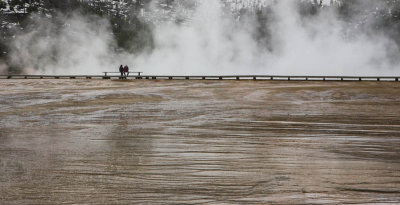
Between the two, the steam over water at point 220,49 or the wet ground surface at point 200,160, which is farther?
the steam over water at point 220,49

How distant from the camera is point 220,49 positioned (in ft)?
285

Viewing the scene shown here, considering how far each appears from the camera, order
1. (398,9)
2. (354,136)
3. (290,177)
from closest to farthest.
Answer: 1. (290,177)
2. (354,136)
3. (398,9)

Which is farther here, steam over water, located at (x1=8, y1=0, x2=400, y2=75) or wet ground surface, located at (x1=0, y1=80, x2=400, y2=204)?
steam over water, located at (x1=8, y1=0, x2=400, y2=75)

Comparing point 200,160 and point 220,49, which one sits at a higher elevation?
point 220,49

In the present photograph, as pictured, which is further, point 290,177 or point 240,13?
point 240,13

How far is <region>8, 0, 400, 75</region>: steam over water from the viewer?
76250mm

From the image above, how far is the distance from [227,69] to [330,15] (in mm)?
46853

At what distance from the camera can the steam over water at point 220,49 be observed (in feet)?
250

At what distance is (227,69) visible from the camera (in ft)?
245

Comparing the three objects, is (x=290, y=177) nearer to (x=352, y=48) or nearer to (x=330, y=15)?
(x=352, y=48)

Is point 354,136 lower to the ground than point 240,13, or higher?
lower

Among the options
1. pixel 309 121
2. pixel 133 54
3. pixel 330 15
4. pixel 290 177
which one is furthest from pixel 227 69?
pixel 290 177

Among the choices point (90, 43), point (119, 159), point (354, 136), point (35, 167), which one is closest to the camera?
point (35, 167)

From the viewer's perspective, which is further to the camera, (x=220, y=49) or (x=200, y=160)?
(x=220, y=49)
